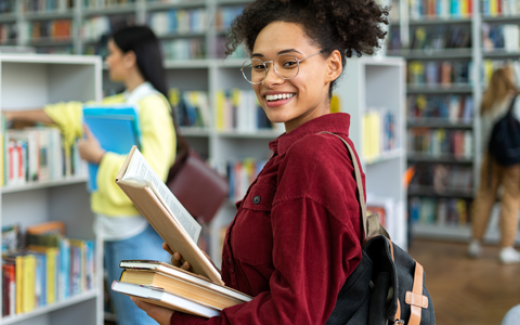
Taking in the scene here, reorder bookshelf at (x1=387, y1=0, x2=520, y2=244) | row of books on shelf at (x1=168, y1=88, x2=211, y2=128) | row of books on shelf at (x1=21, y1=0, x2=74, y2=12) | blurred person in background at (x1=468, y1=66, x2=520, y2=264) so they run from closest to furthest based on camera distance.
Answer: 1. row of books on shelf at (x1=168, y1=88, x2=211, y2=128)
2. blurred person in background at (x1=468, y1=66, x2=520, y2=264)
3. bookshelf at (x1=387, y1=0, x2=520, y2=244)
4. row of books on shelf at (x1=21, y1=0, x2=74, y2=12)

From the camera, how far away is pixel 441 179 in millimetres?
5910

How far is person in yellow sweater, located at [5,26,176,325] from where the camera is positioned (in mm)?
2010

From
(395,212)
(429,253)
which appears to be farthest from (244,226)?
(429,253)

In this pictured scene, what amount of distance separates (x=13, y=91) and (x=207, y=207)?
1.08 meters

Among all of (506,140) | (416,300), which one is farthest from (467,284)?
(416,300)

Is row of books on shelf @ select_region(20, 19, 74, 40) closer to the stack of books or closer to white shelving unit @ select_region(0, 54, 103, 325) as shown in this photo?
white shelving unit @ select_region(0, 54, 103, 325)

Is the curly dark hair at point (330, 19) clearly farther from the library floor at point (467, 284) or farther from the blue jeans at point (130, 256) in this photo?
the library floor at point (467, 284)

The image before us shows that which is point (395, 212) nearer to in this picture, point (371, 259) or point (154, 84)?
point (154, 84)

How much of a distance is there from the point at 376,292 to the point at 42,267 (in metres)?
1.75

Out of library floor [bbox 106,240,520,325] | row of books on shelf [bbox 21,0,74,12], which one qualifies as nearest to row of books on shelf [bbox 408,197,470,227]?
library floor [bbox 106,240,520,325]

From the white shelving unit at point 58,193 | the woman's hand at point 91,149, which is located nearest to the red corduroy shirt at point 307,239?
the woman's hand at point 91,149

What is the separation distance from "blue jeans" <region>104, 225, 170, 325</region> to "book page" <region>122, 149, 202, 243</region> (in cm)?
98

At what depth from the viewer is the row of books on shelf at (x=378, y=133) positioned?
3.04 m

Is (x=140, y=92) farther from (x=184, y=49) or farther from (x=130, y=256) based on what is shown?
(x=184, y=49)
